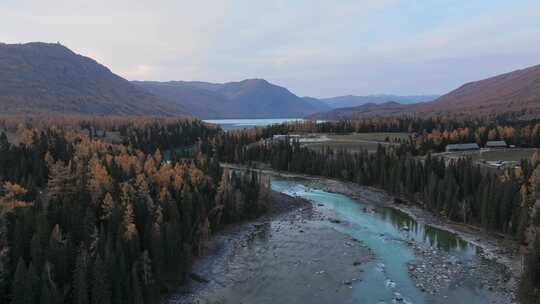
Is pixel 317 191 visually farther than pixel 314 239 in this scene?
Yes

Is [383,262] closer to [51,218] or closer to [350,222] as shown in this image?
[350,222]

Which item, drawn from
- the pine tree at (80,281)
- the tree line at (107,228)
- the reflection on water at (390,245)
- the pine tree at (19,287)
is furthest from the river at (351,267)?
the pine tree at (19,287)

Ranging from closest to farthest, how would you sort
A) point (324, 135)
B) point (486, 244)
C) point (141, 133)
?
point (486, 244)
point (141, 133)
point (324, 135)

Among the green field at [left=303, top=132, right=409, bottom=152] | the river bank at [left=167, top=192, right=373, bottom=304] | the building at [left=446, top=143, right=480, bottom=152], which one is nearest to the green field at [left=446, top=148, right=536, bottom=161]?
the building at [left=446, top=143, right=480, bottom=152]

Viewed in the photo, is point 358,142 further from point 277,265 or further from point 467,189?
point 277,265

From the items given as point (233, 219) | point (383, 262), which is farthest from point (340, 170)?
point (383, 262)

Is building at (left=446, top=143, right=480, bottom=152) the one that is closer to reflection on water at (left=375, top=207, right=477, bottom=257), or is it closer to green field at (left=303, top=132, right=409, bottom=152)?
green field at (left=303, top=132, right=409, bottom=152)

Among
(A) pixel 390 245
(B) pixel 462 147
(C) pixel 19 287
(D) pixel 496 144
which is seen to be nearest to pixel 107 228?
(C) pixel 19 287
